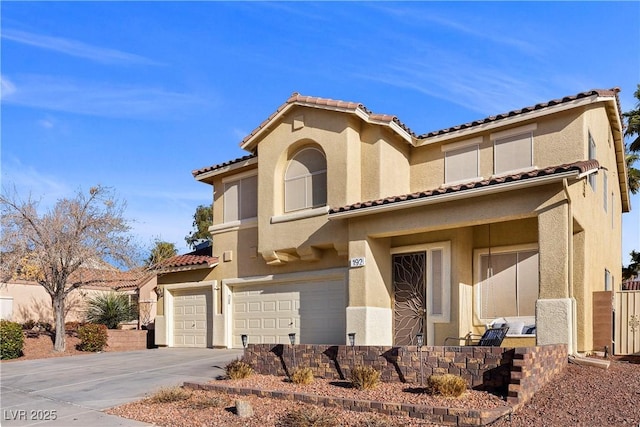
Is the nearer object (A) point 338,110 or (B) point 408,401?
(B) point 408,401

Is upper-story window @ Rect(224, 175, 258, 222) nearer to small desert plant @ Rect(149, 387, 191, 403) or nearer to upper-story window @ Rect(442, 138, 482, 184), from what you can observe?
upper-story window @ Rect(442, 138, 482, 184)

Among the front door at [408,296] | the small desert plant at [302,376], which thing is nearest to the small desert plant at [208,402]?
the small desert plant at [302,376]

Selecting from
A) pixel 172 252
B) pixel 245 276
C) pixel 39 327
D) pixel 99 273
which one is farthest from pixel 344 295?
pixel 172 252

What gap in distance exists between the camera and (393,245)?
59.3ft

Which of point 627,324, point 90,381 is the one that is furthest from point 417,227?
point 90,381

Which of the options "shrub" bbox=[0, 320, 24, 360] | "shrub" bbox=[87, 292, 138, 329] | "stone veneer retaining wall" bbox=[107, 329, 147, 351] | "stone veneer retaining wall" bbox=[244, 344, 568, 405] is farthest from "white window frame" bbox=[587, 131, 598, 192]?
"shrub" bbox=[87, 292, 138, 329]

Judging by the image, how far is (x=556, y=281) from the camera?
43.5 ft

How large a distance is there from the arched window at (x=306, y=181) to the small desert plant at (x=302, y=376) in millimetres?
6833

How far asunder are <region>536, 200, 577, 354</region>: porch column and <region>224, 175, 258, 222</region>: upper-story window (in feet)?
34.8

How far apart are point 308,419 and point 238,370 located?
13.8 ft

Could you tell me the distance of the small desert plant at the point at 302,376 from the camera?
41.8ft

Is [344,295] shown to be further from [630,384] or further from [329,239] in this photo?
[630,384]

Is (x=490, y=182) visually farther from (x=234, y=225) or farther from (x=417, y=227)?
(x=234, y=225)

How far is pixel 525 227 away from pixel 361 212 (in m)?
4.19
